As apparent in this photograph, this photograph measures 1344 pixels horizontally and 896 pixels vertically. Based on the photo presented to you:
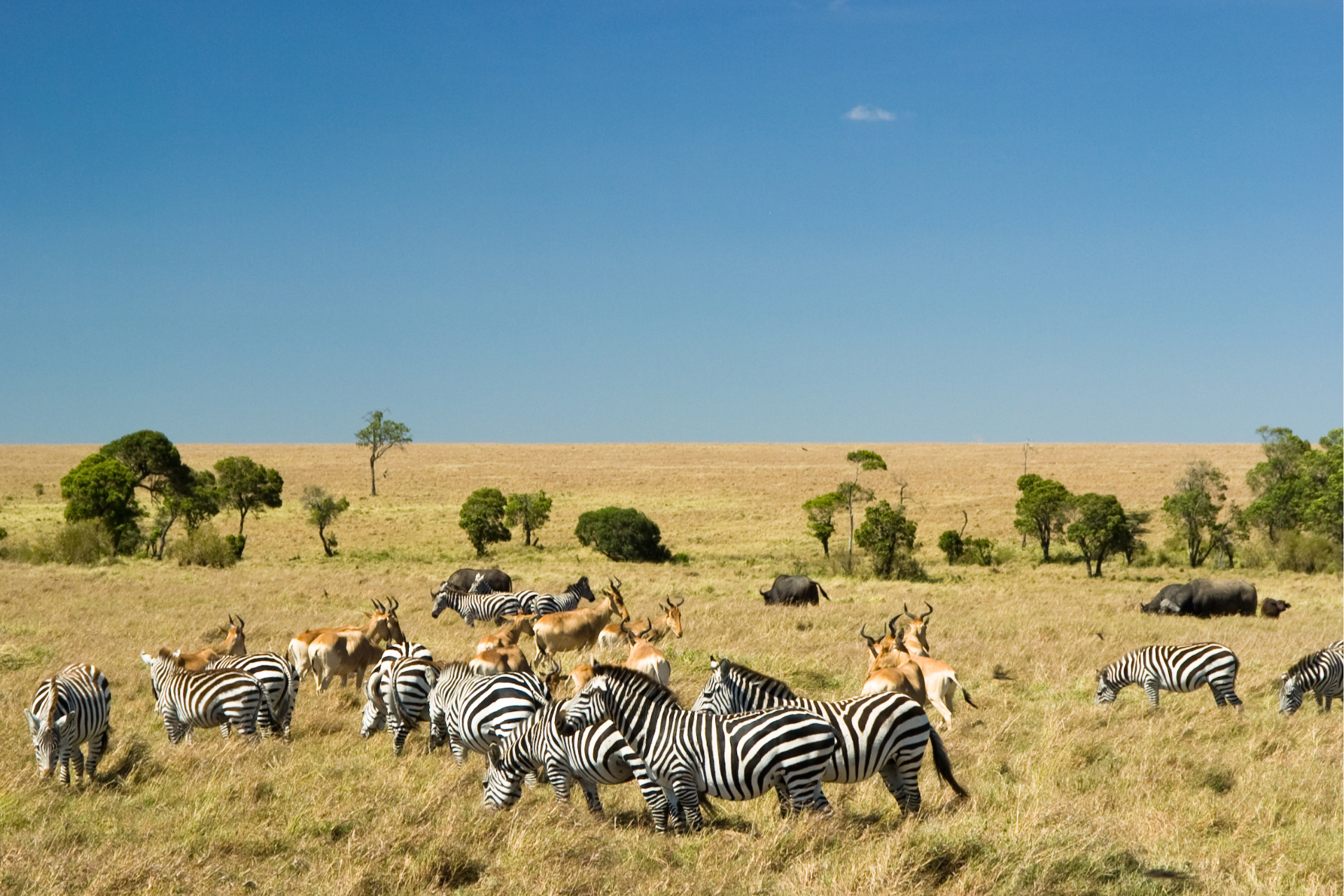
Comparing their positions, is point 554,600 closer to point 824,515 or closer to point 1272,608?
point 1272,608

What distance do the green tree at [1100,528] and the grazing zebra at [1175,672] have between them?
28.5 metres

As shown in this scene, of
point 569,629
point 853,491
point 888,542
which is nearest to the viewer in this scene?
point 569,629

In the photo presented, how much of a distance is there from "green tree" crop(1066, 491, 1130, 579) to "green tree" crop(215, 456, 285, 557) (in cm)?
3630

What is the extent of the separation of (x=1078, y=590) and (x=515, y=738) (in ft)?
94.0

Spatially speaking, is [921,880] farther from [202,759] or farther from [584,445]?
[584,445]

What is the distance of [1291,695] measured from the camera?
45.2 feet

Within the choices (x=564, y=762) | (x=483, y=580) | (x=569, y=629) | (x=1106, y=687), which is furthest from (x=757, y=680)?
(x=483, y=580)

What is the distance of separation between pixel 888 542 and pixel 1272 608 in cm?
1436

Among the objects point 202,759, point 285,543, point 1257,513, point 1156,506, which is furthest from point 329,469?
point 202,759

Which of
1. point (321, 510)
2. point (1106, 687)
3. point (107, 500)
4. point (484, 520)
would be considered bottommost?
point (1106, 687)

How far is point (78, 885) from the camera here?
666cm

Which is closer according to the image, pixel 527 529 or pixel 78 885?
pixel 78 885

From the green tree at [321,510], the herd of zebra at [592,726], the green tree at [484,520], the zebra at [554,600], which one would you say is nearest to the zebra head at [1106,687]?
the herd of zebra at [592,726]

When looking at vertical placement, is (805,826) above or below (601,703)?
below
